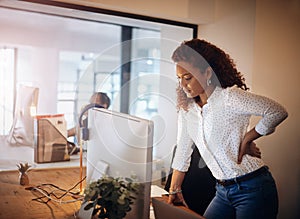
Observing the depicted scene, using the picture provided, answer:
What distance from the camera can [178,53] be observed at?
1.68 m

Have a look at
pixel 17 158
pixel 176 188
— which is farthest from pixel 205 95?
pixel 17 158

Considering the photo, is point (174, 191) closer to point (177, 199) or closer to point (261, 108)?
point (177, 199)

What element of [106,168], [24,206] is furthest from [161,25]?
[24,206]

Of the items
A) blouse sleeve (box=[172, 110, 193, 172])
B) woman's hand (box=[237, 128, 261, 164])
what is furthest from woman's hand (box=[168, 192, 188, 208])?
woman's hand (box=[237, 128, 261, 164])

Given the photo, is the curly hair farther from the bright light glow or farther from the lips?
the bright light glow

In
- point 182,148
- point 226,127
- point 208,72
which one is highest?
point 208,72

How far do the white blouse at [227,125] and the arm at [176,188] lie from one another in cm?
15

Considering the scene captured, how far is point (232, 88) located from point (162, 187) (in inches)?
25.4

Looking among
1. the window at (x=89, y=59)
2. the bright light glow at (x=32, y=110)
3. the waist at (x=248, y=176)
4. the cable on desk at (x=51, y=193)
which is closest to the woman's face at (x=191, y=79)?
the window at (x=89, y=59)

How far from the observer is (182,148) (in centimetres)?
171

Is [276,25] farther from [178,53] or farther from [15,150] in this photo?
[15,150]

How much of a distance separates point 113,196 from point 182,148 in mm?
581

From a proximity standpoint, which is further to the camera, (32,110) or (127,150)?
(32,110)

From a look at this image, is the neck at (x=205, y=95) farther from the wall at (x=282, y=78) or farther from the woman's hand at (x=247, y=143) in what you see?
the wall at (x=282, y=78)
